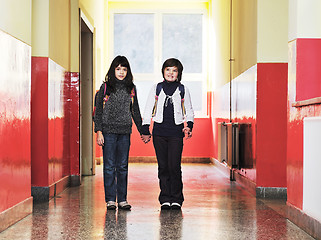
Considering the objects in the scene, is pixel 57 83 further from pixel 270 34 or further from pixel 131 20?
pixel 131 20

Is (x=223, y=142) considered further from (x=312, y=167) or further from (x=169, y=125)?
(x=312, y=167)

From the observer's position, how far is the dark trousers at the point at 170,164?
438 centimetres

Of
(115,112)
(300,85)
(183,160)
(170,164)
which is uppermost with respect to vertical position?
(300,85)

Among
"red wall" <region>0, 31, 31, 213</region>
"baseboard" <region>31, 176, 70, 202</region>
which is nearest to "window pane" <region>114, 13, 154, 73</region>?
"baseboard" <region>31, 176, 70, 202</region>

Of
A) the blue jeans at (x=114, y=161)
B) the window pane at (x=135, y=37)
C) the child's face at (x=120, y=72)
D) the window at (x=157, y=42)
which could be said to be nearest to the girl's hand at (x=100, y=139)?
the blue jeans at (x=114, y=161)

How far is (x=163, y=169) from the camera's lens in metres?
4.45

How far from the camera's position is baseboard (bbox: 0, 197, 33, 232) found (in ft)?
11.3

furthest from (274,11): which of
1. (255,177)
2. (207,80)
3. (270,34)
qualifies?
(207,80)

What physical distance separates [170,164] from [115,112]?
2.08 ft

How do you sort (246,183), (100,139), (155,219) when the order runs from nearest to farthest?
(155,219) → (100,139) → (246,183)

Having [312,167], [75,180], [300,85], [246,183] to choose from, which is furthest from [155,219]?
[75,180]

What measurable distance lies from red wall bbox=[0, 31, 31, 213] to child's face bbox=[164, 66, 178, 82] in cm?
113

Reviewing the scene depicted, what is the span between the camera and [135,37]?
1049cm

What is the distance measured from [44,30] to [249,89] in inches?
87.4
